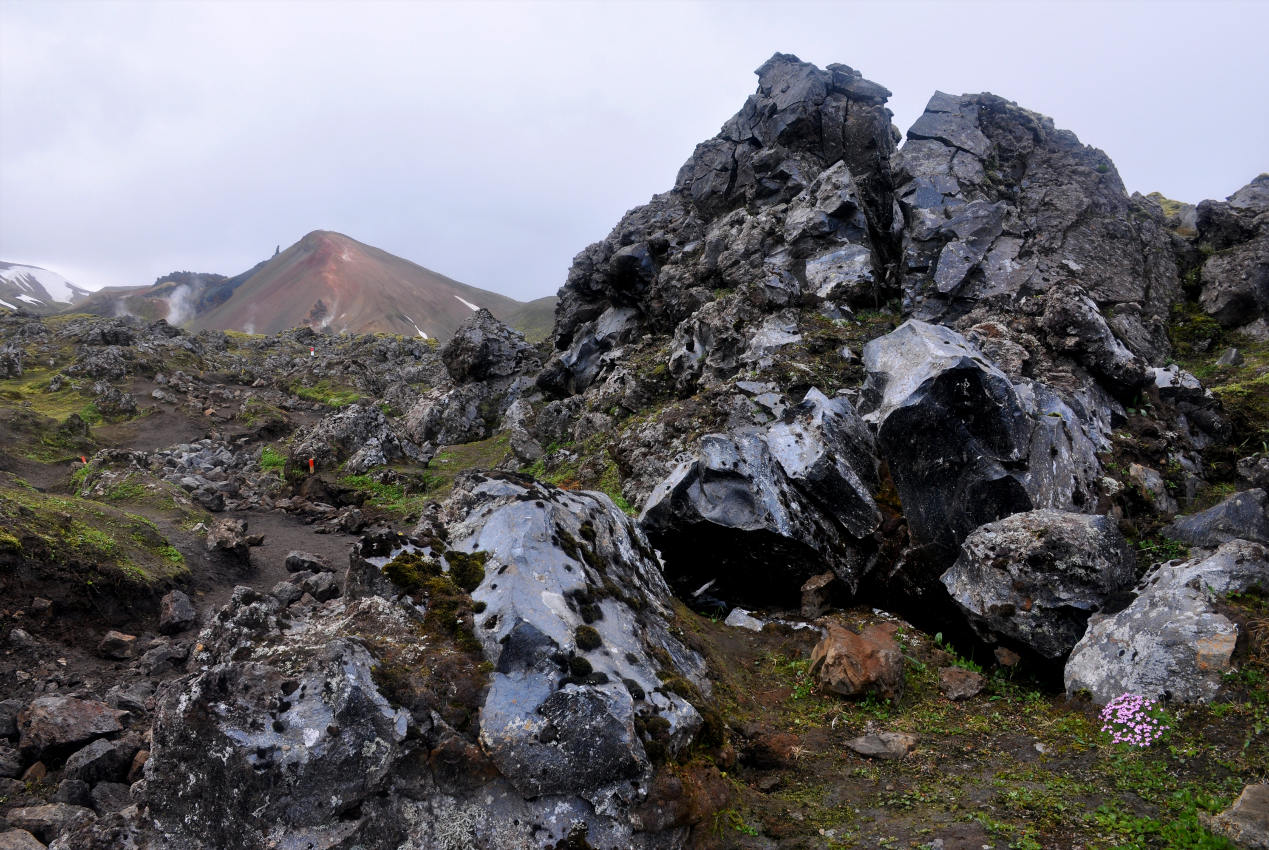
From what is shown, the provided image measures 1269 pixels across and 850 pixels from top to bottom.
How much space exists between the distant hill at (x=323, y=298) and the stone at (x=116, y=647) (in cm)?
11172

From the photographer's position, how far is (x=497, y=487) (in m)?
8.87

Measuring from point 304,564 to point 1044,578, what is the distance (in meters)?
15.4

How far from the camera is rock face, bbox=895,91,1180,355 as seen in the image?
22984 millimetres

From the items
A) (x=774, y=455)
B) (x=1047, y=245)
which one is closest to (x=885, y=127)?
(x=1047, y=245)

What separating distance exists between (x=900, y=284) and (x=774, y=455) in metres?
15.0

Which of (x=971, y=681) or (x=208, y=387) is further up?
(x=208, y=387)

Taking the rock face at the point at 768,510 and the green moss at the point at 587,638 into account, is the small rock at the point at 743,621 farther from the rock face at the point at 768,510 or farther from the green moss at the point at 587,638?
the green moss at the point at 587,638

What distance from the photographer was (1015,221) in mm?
24828

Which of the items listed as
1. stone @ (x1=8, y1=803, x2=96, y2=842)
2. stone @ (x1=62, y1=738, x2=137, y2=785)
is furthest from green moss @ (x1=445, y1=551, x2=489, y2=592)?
stone @ (x1=62, y1=738, x2=137, y2=785)

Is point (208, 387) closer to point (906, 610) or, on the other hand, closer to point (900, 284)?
point (900, 284)

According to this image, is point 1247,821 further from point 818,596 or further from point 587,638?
point 818,596

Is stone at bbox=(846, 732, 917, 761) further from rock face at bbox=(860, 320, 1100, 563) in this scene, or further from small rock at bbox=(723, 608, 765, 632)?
rock face at bbox=(860, 320, 1100, 563)

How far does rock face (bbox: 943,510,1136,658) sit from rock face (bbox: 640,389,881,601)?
7.73 feet

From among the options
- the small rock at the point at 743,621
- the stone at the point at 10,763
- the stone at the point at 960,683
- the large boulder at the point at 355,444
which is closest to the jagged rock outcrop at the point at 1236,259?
the stone at the point at 960,683
